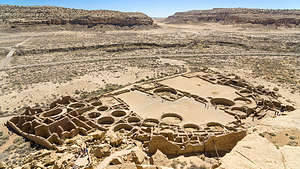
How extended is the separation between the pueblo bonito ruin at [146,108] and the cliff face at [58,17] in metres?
34.0

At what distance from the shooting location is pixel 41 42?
244 ft

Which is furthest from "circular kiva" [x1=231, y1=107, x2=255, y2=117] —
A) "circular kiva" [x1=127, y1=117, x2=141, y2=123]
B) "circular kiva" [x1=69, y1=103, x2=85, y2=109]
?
"circular kiva" [x1=69, y1=103, x2=85, y2=109]

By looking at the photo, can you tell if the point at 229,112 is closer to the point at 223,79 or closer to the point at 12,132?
the point at 223,79

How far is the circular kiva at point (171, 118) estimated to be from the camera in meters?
23.9

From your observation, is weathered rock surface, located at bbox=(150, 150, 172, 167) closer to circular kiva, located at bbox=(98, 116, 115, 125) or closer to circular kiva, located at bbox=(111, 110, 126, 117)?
circular kiva, located at bbox=(98, 116, 115, 125)

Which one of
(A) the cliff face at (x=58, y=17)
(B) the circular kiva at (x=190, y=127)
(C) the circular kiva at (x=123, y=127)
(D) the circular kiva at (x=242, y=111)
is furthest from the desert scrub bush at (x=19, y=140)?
(A) the cliff face at (x=58, y=17)

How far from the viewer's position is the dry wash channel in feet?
61.4

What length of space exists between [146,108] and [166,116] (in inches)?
114

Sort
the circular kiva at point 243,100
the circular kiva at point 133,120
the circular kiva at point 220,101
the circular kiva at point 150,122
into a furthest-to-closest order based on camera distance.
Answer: the circular kiva at point 220,101 → the circular kiva at point 243,100 → the circular kiva at point 133,120 → the circular kiva at point 150,122

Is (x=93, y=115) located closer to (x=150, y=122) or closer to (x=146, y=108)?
(x=146, y=108)

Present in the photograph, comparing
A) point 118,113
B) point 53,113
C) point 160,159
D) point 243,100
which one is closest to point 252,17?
point 243,100

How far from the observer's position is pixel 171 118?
969 inches

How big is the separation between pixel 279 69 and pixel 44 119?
1801 inches

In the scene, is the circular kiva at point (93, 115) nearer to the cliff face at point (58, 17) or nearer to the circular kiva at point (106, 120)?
the circular kiva at point (106, 120)
